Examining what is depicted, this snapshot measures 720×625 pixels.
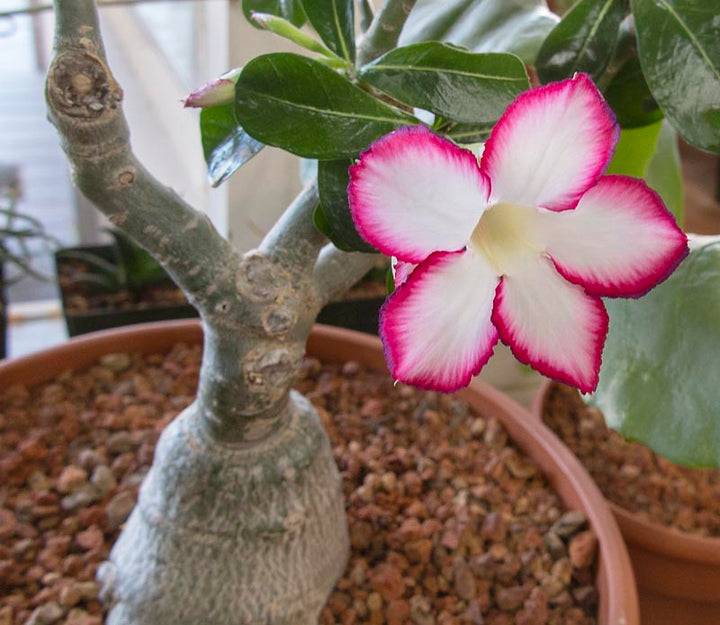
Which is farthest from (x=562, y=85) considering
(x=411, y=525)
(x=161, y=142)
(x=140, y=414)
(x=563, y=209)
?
(x=161, y=142)

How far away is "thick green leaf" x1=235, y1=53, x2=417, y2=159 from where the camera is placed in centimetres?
41

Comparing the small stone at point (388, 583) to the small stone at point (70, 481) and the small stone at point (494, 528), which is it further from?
the small stone at point (70, 481)

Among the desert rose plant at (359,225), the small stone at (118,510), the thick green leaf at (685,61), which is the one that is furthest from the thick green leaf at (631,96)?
the small stone at (118,510)

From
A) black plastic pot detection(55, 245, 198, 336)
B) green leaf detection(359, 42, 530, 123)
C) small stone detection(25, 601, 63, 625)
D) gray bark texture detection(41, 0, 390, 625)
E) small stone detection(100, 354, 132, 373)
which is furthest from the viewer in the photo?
black plastic pot detection(55, 245, 198, 336)

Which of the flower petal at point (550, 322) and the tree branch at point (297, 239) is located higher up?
the flower petal at point (550, 322)

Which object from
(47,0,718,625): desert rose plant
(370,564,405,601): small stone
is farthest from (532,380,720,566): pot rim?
(47,0,718,625): desert rose plant

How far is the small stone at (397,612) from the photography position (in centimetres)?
69

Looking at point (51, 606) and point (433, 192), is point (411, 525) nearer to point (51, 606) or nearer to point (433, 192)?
point (51, 606)

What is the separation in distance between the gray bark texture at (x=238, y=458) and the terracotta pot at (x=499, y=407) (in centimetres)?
23

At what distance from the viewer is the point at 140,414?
0.89 meters

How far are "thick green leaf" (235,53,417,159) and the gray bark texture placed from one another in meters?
0.10

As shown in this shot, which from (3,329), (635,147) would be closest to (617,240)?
(635,147)

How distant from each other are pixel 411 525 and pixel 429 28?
1.48ft

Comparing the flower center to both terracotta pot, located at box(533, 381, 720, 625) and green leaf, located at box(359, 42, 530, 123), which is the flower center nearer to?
green leaf, located at box(359, 42, 530, 123)
